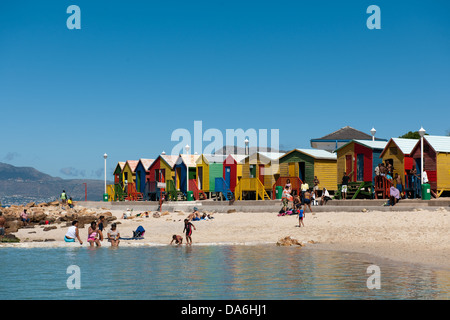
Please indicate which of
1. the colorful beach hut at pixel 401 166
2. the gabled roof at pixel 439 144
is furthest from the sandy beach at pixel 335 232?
the gabled roof at pixel 439 144

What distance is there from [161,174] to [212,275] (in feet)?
114

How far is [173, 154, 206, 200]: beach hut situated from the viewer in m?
45.9

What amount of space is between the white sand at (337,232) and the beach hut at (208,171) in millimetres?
13427

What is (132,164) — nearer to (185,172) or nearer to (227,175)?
(185,172)

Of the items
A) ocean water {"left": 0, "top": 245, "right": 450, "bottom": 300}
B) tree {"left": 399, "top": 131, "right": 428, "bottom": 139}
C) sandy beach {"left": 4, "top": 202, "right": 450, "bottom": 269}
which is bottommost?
ocean water {"left": 0, "top": 245, "right": 450, "bottom": 300}

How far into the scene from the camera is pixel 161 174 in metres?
50.1

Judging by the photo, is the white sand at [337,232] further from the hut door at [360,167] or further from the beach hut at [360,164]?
the hut door at [360,167]

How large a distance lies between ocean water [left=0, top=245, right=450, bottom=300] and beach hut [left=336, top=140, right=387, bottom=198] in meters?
12.9

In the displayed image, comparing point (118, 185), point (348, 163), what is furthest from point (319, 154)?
point (118, 185)

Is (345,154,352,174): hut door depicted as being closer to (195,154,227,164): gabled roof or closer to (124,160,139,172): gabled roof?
(195,154,227,164): gabled roof

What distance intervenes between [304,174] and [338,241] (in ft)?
53.1

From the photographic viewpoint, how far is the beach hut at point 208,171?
4497 centimetres

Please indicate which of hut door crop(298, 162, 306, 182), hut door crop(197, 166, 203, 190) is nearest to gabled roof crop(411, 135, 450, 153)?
hut door crop(298, 162, 306, 182)
